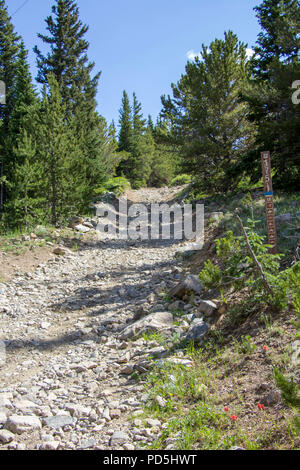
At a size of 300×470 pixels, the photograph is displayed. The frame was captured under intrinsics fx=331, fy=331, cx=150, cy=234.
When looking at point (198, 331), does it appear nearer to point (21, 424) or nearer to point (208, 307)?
point (208, 307)

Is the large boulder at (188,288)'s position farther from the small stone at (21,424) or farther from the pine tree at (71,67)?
the pine tree at (71,67)

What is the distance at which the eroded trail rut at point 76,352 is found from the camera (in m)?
3.31

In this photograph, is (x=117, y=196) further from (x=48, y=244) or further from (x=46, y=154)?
(x=48, y=244)

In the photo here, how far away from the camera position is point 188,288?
20.9ft

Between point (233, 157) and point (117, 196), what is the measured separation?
1211 centimetres

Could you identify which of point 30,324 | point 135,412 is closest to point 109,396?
point 135,412

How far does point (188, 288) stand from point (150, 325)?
4.15ft

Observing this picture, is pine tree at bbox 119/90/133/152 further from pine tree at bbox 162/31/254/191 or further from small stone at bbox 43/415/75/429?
small stone at bbox 43/415/75/429

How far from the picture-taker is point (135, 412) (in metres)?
3.45

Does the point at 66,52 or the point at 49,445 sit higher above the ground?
the point at 66,52

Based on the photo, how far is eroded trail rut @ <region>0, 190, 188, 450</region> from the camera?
3307 millimetres

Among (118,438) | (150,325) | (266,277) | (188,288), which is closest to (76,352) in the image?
(150,325)

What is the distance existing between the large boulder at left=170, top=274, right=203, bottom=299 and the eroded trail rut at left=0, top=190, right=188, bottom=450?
469 millimetres
